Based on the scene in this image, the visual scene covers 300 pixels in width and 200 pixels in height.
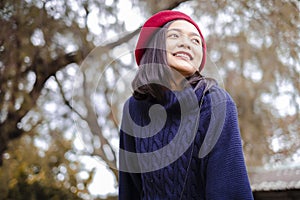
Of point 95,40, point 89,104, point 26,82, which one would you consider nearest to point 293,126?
point 95,40

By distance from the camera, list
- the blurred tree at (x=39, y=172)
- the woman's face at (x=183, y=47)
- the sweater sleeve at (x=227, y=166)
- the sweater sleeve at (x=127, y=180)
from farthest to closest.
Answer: the blurred tree at (x=39, y=172)
the sweater sleeve at (x=127, y=180)
the woman's face at (x=183, y=47)
the sweater sleeve at (x=227, y=166)

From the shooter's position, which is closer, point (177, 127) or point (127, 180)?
point (177, 127)

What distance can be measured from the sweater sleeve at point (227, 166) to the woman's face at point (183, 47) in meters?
0.12

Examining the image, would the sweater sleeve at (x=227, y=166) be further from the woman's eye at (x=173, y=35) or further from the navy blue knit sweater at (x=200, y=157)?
the woman's eye at (x=173, y=35)

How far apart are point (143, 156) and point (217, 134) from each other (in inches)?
7.7

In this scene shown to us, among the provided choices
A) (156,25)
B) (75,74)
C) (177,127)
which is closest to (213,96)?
(177,127)

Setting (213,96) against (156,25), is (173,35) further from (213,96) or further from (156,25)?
(213,96)

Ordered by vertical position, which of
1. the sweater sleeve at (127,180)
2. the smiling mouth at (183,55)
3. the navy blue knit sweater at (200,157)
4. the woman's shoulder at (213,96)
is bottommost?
the sweater sleeve at (127,180)

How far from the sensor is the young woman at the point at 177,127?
88cm

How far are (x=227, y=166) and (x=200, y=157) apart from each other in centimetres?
7

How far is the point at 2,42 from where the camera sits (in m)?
4.15

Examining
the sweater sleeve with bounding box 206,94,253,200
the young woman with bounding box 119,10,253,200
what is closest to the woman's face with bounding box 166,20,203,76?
the young woman with bounding box 119,10,253,200

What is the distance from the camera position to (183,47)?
100 cm

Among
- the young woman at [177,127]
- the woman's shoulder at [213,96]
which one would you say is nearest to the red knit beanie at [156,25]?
the young woman at [177,127]
